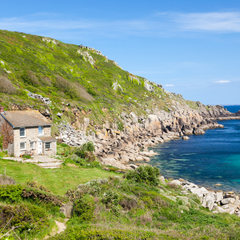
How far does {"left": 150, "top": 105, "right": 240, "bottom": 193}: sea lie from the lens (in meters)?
40.3

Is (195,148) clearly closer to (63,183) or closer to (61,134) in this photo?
(61,134)

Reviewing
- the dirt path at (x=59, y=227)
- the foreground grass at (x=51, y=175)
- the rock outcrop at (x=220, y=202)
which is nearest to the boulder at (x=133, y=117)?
the rock outcrop at (x=220, y=202)

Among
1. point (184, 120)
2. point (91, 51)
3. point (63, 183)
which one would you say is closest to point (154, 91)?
point (184, 120)

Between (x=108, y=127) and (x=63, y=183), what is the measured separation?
1868 inches

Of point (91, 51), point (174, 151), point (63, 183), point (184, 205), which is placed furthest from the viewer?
point (91, 51)

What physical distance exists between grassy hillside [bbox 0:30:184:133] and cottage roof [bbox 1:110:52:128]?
1013 centimetres

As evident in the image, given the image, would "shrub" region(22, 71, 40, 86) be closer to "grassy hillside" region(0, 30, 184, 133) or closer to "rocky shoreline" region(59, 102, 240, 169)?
"grassy hillside" region(0, 30, 184, 133)

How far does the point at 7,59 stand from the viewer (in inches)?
2913

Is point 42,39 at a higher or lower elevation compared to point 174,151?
higher

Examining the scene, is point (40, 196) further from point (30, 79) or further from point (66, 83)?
point (66, 83)

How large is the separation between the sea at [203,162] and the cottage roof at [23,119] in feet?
78.4

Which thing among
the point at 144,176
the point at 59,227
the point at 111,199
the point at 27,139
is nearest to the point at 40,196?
the point at 59,227

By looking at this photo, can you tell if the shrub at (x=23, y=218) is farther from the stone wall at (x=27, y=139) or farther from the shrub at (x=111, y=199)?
the stone wall at (x=27, y=139)

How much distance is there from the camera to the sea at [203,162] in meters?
40.3
